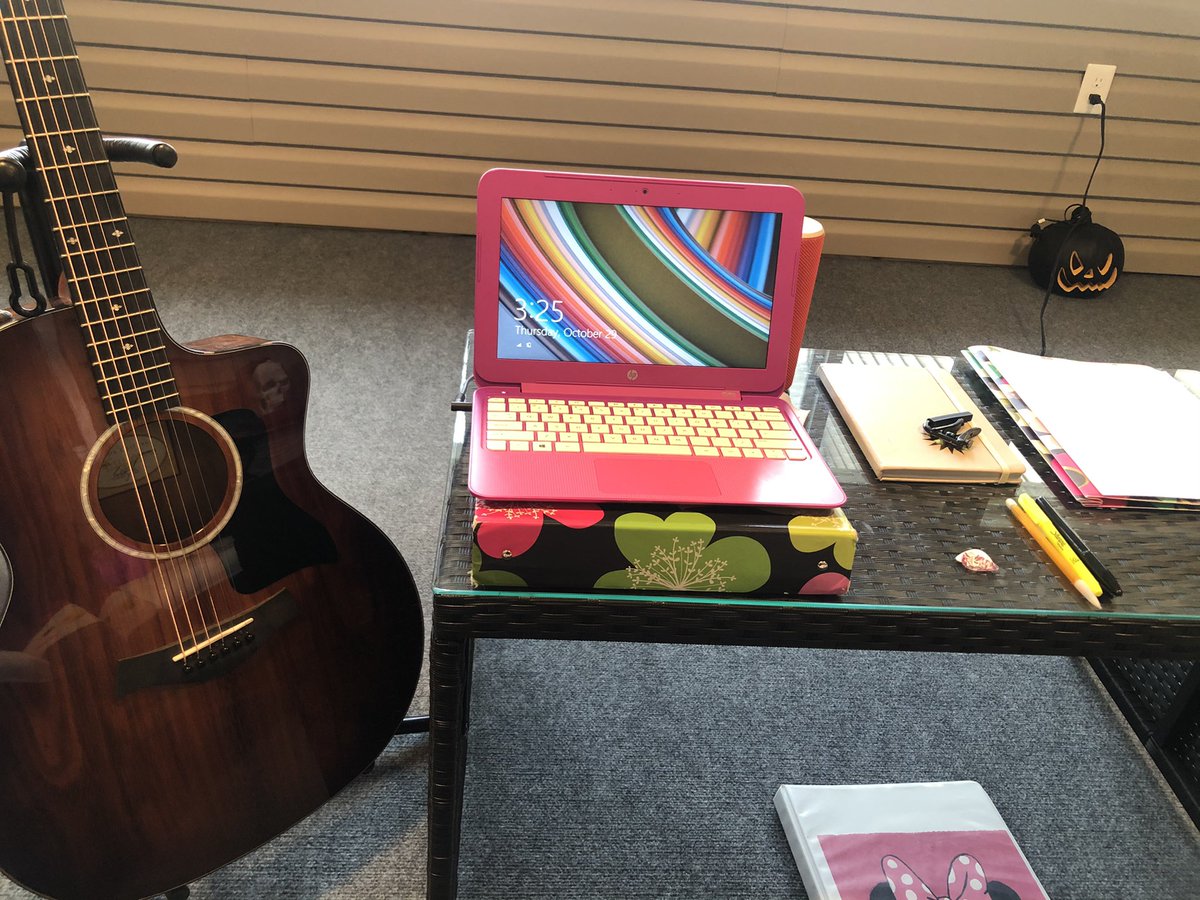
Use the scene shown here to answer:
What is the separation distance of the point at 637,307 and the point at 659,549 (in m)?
0.28

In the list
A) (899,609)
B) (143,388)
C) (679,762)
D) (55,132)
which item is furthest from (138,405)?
(679,762)

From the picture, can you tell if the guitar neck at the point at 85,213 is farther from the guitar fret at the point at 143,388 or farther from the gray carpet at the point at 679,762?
the gray carpet at the point at 679,762

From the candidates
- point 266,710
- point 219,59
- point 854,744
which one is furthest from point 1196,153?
point 266,710

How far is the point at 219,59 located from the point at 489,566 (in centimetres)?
225

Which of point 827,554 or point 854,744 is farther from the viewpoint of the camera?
point 854,744

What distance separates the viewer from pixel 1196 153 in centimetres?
272

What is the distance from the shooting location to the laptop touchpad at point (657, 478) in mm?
719

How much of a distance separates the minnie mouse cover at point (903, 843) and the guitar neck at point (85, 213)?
0.88 meters

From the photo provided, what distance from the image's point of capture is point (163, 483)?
835 millimetres

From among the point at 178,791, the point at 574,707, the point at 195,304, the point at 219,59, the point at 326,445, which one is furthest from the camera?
the point at 219,59

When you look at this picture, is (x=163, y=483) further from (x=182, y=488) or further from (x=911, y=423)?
(x=911, y=423)

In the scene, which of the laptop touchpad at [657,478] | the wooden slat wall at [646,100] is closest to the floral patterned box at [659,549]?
the laptop touchpad at [657,478]

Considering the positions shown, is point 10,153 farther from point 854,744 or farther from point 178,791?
point 854,744

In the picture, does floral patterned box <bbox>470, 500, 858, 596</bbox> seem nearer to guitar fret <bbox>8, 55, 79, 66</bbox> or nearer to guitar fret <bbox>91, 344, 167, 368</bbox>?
guitar fret <bbox>91, 344, 167, 368</bbox>
